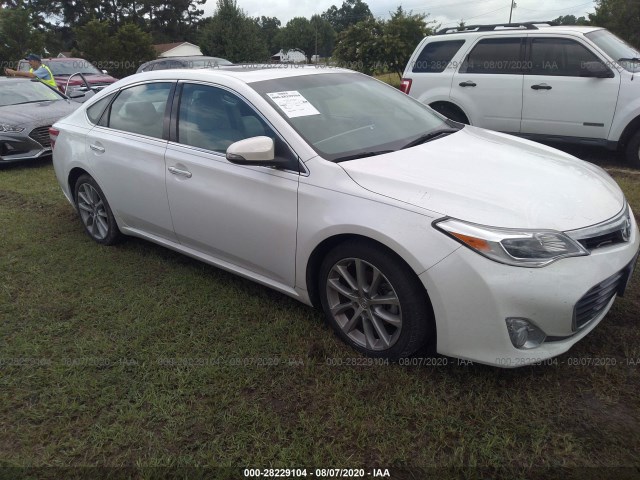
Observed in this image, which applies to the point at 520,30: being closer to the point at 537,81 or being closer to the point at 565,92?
the point at 537,81

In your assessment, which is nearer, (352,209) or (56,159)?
(352,209)

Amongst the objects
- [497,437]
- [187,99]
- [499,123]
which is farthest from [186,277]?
[499,123]

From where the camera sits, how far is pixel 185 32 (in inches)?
2554

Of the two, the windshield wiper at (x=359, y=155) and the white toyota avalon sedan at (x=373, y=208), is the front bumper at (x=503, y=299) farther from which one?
the windshield wiper at (x=359, y=155)

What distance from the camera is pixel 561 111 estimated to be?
6.46 meters

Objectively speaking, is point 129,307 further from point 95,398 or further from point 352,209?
point 352,209

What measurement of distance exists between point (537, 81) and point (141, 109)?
5153 mm

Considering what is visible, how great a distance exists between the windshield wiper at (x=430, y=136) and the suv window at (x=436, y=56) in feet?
13.8

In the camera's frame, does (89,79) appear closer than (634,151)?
No

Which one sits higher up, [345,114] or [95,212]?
[345,114]

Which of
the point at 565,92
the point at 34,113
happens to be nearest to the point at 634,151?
the point at 565,92

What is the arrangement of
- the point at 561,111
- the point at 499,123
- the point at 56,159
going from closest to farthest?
the point at 56,159 → the point at 561,111 → the point at 499,123

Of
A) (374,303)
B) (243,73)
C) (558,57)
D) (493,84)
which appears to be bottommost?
(374,303)

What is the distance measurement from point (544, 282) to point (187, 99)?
2650 millimetres
